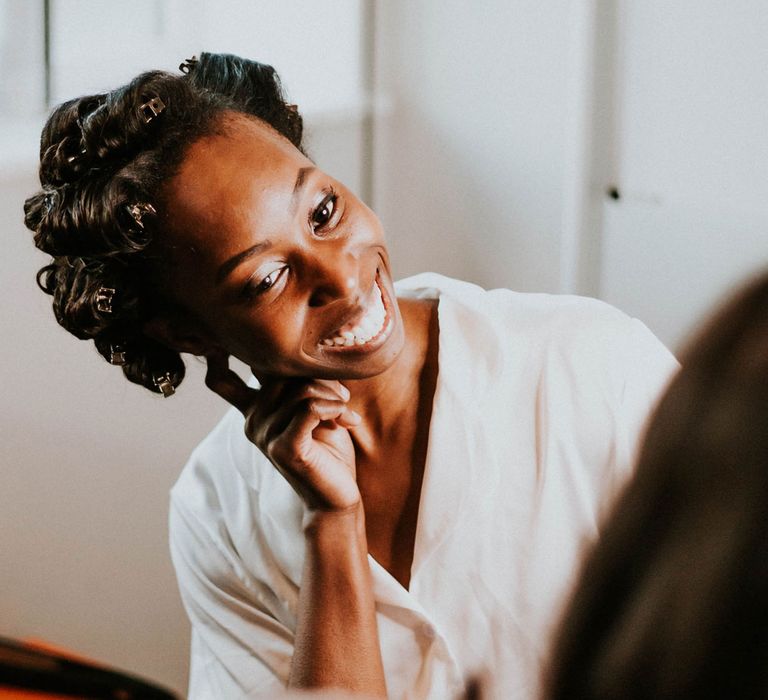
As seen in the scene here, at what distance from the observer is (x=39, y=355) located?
2041 millimetres

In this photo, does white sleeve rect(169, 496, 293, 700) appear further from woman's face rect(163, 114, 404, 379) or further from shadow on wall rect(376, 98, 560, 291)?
shadow on wall rect(376, 98, 560, 291)

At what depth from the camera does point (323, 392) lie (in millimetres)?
1356

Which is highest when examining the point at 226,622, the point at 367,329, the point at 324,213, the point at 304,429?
the point at 324,213

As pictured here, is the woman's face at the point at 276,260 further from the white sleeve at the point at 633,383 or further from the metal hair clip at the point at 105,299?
the white sleeve at the point at 633,383

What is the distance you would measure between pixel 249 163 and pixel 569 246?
173 cm

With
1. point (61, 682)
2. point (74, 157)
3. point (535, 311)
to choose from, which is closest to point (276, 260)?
point (74, 157)

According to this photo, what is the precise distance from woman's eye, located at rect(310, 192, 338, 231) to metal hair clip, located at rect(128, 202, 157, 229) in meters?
0.17

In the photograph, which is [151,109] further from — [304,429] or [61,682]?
[61,682]

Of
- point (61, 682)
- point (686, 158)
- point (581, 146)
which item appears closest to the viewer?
point (61, 682)

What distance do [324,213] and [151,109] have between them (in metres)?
0.21

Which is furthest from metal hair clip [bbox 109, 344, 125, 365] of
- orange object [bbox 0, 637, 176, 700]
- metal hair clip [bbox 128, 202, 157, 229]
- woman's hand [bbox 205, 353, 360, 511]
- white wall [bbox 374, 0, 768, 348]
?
white wall [bbox 374, 0, 768, 348]

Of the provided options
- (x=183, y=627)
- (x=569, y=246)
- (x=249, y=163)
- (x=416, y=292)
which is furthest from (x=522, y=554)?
(x=569, y=246)

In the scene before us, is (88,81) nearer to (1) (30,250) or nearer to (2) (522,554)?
(1) (30,250)

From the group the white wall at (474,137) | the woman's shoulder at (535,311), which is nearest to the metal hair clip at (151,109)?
the woman's shoulder at (535,311)
